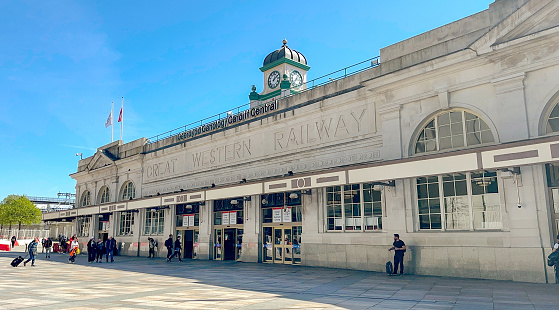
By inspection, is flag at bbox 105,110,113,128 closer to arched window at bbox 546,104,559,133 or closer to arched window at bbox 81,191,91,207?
arched window at bbox 81,191,91,207

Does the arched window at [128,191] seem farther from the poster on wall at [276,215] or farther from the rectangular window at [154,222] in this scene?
the poster on wall at [276,215]

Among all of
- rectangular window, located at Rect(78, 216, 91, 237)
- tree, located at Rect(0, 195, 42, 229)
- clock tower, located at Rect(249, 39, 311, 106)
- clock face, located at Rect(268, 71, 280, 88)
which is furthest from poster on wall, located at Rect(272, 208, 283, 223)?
tree, located at Rect(0, 195, 42, 229)

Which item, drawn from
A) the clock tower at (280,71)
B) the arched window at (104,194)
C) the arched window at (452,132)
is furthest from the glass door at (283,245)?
the arched window at (104,194)

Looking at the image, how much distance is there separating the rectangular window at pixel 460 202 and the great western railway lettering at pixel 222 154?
444 inches

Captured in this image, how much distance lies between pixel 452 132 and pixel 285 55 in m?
20.5

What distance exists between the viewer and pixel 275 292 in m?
12.2

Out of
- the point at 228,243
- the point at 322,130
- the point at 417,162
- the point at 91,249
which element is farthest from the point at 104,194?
the point at 417,162

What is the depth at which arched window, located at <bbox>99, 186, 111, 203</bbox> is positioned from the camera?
38.4 metres

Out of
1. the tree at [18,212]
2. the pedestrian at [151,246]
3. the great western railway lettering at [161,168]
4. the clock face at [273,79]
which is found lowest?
the pedestrian at [151,246]

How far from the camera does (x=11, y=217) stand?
71562mm

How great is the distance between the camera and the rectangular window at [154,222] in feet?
101

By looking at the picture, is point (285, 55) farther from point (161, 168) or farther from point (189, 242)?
point (189, 242)

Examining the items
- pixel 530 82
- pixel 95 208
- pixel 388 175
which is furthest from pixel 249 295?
pixel 95 208

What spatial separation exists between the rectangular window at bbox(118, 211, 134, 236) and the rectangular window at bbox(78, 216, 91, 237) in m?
6.15
